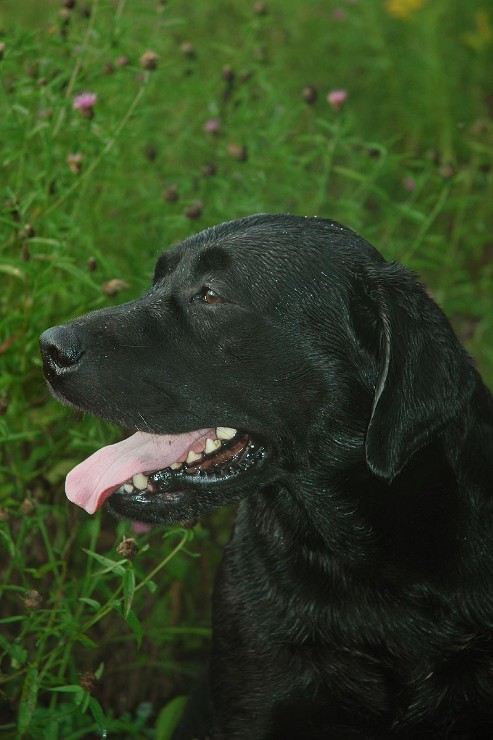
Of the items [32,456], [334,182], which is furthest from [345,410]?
[334,182]

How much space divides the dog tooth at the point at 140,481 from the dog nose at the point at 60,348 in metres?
0.33

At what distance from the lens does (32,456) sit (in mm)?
3113

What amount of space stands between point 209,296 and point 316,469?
0.53m

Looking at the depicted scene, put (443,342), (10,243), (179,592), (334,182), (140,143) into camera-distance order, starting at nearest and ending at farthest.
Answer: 1. (443,342)
2. (10,243)
3. (179,592)
4. (140,143)
5. (334,182)

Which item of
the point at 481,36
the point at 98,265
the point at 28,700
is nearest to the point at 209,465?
the point at 28,700

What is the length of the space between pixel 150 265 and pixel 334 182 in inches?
113

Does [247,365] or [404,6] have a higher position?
[247,365]

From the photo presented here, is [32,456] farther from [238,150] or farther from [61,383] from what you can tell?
[238,150]

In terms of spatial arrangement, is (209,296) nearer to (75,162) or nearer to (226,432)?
(226,432)

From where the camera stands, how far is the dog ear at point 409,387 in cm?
246

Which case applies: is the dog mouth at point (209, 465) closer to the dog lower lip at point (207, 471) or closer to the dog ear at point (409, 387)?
the dog lower lip at point (207, 471)

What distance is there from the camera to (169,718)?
3.22 meters

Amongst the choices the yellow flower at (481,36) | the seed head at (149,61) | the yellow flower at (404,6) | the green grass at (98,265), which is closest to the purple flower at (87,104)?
the green grass at (98,265)

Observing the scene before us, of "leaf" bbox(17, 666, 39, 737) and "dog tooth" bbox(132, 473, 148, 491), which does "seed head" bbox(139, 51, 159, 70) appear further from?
"leaf" bbox(17, 666, 39, 737)
